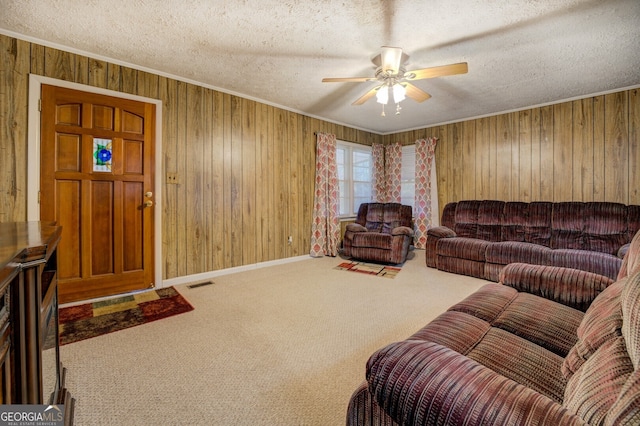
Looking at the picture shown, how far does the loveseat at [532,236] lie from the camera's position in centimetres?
308

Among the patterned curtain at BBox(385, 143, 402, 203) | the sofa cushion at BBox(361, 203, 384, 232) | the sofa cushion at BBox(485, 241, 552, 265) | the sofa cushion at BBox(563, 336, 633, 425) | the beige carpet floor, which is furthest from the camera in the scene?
the patterned curtain at BBox(385, 143, 402, 203)

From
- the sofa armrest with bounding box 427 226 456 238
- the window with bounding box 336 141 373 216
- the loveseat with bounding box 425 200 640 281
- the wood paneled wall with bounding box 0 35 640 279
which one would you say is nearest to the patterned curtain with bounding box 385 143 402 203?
the window with bounding box 336 141 373 216

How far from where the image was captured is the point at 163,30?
7.91 feet

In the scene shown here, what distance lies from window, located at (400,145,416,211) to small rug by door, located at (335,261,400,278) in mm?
2062

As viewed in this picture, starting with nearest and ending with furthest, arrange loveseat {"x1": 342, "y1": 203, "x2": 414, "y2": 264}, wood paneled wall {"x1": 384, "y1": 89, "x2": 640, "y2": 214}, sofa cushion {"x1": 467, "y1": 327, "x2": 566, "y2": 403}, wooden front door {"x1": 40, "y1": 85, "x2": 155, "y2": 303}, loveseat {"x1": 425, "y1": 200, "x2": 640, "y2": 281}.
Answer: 1. sofa cushion {"x1": 467, "y1": 327, "x2": 566, "y2": 403}
2. wooden front door {"x1": 40, "y1": 85, "x2": 155, "y2": 303}
3. loveseat {"x1": 425, "y1": 200, "x2": 640, "y2": 281}
4. wood paneled wall {"x1": 384, "y1": 89, "x2": 640, "y2": 214}
5. loveseat {"x1": 342, "y1": 203, "x2": 414, "y2": 264}

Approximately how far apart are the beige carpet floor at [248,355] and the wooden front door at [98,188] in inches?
26.9

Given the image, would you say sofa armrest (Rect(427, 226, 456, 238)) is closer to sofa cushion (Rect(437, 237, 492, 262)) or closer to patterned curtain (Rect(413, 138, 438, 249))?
sofa cushion (Rect(437, 237, 492, 262))

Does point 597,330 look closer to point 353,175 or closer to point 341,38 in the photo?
point 341,38

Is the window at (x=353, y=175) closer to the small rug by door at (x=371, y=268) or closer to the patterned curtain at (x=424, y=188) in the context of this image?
the patterned curtain at (x=424, y=188)

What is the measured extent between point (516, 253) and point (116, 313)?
4235 millimetres

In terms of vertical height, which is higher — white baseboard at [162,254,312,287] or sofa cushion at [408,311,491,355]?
sofa cushion at [408,311,491,355]

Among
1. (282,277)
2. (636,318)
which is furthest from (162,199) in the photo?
(636,318)

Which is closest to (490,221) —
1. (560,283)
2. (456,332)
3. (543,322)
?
(560,283)

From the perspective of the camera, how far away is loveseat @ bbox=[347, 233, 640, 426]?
0.59 metres
